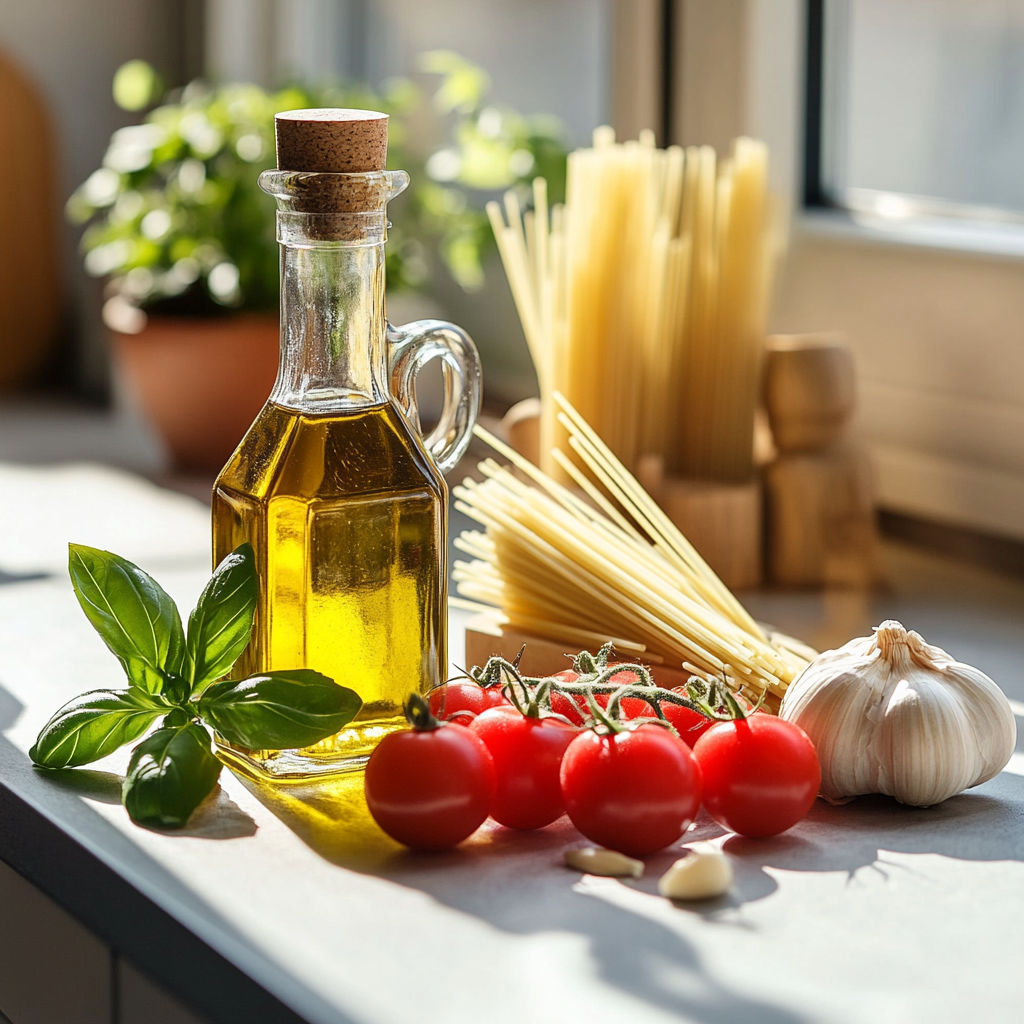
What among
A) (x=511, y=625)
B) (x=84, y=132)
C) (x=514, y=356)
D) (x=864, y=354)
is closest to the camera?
(x=511, y=625)

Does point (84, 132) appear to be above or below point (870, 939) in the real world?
above

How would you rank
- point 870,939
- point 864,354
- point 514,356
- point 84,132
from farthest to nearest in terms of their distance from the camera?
point 84,132 < point 514,356 < point 864,354 < point 870,939

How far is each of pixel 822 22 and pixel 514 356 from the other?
458mm

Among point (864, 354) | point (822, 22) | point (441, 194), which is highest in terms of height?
point (822, 22)

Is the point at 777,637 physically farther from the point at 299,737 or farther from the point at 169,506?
the point at 169,506

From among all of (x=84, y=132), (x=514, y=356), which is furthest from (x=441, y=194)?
(x=84, y=132)

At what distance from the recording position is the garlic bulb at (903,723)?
1.82 ft

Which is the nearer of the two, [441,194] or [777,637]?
[777,637]

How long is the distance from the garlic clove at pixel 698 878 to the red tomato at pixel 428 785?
2.8 inches

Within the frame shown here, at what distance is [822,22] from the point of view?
121 cm

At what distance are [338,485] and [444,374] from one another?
0.39 ft

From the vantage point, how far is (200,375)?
4.49ft

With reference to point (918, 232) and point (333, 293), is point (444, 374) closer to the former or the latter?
point (333, 293)

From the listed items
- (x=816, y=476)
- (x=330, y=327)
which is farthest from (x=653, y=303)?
(x=330, y=327)
